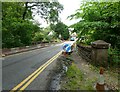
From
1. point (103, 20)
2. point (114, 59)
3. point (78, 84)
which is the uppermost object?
point (103, 20)

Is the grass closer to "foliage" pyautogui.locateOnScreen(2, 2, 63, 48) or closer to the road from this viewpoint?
the road

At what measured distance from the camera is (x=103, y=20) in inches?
551

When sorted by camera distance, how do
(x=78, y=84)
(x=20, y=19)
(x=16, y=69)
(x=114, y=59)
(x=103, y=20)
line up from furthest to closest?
(x=20, y=19) → (x=103, y=20) → (x=16, y=69) → (x=114, y=59) → (x=78, y=84)

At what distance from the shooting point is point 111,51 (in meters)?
13.0

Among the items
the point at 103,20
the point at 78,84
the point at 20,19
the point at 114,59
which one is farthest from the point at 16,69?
the point at 20,19

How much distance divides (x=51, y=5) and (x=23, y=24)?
9070mm

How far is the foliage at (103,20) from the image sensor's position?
1264 cm

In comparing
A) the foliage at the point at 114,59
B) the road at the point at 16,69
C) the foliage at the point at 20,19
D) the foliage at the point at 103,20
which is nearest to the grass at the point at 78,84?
the road at the point at 16,69

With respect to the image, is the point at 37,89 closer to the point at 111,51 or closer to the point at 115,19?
the point at 111,51

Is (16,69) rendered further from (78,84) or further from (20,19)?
(20,19)

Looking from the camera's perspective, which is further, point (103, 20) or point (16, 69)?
point (103, 20)

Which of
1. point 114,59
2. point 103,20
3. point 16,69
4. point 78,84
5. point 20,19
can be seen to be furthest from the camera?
point 20,19

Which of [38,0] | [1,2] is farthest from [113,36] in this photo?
[38,0]

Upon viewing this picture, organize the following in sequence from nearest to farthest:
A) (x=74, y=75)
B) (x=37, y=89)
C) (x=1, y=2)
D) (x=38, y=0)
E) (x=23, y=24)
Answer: (x=37, y=89)
(x=74, y=75)
(x=1, y=2)
(x=23, y=24)
(x=38, y=0)
